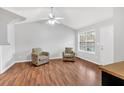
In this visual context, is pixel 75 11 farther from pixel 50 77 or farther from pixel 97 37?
pixel 50 77

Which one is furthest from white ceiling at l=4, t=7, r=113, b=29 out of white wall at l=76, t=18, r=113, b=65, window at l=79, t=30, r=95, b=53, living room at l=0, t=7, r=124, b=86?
window at l=79, t=30, r=95, b=53

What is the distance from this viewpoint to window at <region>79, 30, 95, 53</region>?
6.45 meters

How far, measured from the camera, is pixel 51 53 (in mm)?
7988

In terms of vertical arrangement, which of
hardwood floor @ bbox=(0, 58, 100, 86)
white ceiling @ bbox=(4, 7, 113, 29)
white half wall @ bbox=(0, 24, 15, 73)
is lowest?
hardwood floor @ bbox=(0, 58, 100, 86)

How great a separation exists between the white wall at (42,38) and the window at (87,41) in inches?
32.7

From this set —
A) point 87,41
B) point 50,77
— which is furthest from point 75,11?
point 50,77

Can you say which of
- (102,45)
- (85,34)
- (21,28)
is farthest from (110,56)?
(21,28)

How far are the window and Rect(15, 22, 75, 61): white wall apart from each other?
2.72 feet

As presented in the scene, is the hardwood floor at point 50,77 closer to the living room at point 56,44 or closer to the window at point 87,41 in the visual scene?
the living room at point 56,44

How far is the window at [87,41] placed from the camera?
645cm

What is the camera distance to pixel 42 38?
25.0ft

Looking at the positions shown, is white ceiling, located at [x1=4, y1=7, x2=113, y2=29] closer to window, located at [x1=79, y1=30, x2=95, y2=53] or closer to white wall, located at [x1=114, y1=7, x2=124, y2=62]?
window, located at [x1=79, y1=30, x2=95, y2=53]
